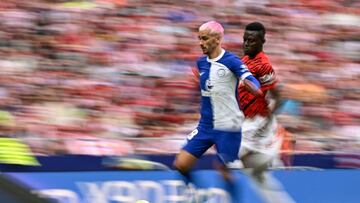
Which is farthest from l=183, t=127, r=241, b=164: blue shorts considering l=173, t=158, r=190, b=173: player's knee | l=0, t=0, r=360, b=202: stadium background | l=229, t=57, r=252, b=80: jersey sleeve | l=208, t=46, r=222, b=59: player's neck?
l=0, t=0, r=360, b=202: stadium background

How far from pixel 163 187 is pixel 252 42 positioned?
1665 millimetres

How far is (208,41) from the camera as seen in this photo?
26.8ft

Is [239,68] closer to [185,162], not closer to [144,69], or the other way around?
[185,162]

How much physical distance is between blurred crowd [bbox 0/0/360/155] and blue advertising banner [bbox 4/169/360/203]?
38 centimetres

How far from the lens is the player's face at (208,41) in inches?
322

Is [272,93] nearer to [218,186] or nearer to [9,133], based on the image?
[218,186]

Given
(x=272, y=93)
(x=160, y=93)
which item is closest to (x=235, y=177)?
(x=272, y=93)

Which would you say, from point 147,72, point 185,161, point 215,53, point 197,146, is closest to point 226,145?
point 197,146

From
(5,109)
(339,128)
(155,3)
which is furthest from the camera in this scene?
(155,3)

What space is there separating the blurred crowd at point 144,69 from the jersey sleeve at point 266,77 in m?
1.46

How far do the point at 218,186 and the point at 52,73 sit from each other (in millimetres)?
2949

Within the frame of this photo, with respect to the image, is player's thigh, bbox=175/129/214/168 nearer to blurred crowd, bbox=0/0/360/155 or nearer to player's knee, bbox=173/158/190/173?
player's knee, bbox=173/158/190/173

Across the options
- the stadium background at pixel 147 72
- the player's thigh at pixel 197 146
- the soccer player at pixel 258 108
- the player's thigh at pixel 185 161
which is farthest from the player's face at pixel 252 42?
the stadium background at pixel 147 72

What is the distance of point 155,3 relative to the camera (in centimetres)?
1293
